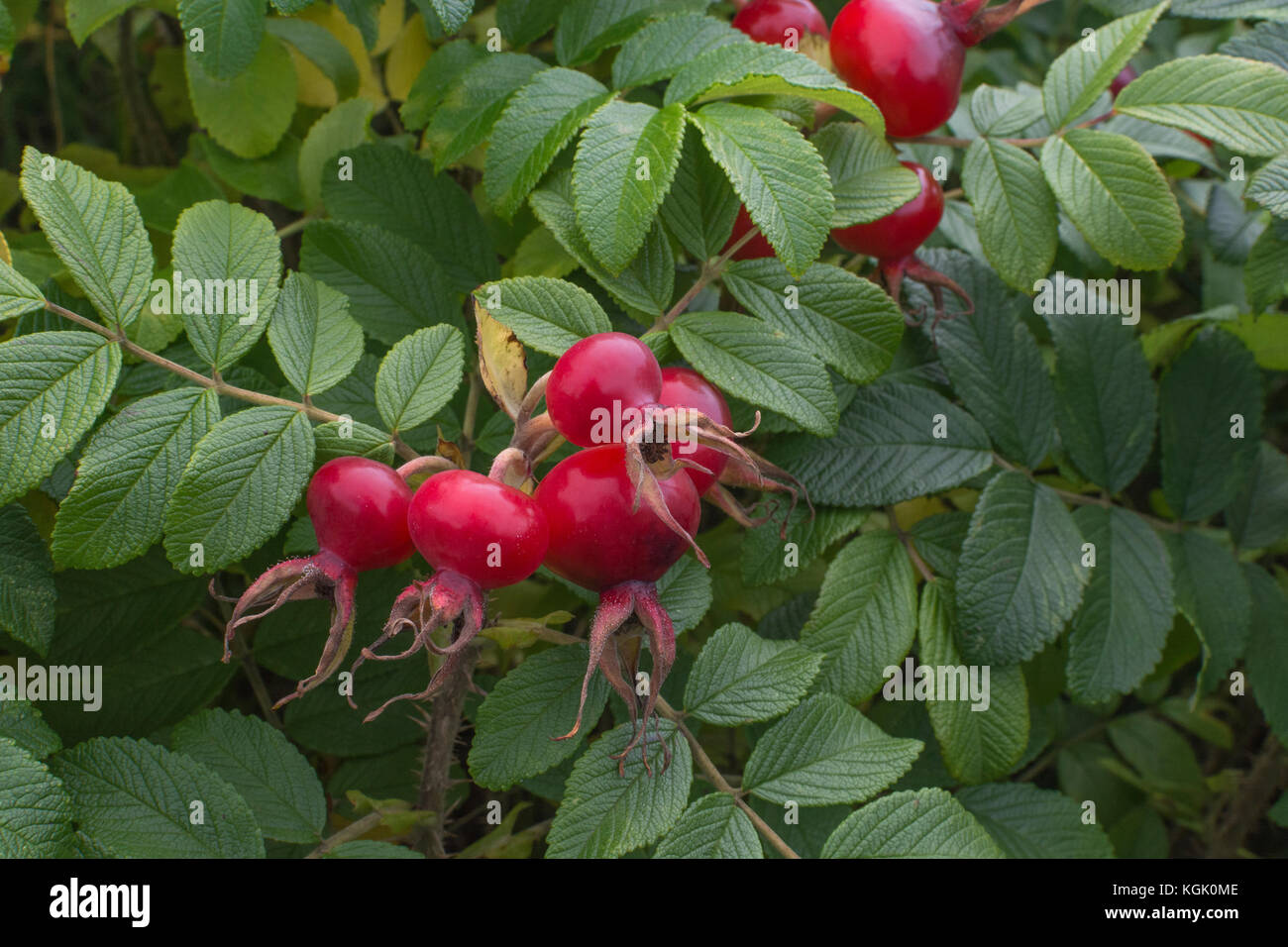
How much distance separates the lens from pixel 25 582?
3.06ft

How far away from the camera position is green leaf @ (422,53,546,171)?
44.3 inches

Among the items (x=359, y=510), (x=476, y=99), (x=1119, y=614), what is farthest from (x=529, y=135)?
(x=1119, y=614)

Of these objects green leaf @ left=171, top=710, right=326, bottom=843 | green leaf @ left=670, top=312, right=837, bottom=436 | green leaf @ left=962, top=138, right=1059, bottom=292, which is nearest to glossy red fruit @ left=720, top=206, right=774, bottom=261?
green leaf @ left=670, top=312, right=837, bottom=436

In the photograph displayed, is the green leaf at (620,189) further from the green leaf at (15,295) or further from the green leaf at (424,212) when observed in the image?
the green leaf at (15,295)

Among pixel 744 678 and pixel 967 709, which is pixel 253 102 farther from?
pixel 967 709

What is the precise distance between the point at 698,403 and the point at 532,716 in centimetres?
34

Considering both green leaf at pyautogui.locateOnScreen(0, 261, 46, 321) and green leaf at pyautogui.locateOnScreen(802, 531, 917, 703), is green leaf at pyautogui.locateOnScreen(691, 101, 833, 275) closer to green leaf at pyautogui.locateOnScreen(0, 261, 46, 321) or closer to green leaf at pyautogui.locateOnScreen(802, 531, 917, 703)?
green leaf at pyautogui.locateOnScreen(802, 531, 917, 703)

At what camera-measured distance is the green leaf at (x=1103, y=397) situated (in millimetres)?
1292

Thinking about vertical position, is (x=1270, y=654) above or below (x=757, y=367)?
below

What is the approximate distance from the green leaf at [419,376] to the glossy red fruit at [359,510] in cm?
15

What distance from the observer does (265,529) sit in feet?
2.94

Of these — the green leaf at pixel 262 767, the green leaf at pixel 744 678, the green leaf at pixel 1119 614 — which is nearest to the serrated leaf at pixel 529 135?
the green leaf at pixel 744 678

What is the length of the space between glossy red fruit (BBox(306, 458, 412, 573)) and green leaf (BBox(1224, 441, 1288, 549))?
1.11m
